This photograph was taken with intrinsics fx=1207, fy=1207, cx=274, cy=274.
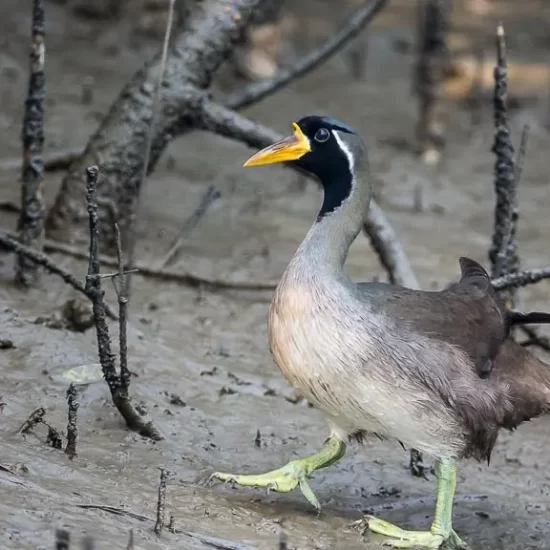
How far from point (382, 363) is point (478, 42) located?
32.8 ft

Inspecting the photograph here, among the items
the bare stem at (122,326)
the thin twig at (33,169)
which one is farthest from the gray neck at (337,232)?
the thin twig at (33,169)

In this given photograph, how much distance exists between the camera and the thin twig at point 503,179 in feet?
19.0

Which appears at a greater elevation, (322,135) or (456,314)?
(322,135)

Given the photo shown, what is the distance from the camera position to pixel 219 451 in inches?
201

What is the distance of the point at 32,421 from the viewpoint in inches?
180

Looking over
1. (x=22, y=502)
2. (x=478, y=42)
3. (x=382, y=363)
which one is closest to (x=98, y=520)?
(x=22, y=502)

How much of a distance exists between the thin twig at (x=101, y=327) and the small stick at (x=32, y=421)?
0.96ft

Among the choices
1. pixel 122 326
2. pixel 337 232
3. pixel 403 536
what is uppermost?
pixel 337 232

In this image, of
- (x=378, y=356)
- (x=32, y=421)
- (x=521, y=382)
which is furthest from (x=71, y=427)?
(x=521, y=382)

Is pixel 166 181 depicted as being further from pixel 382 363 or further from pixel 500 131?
pixel 382 363

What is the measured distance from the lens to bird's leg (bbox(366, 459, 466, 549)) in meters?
4.40

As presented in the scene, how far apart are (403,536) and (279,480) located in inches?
20.7

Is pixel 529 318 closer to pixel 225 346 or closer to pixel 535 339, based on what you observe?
pixel 535 339

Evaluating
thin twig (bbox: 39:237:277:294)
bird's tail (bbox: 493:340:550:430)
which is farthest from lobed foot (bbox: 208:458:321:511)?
thin twig (bbox: 39:237:277:294)
